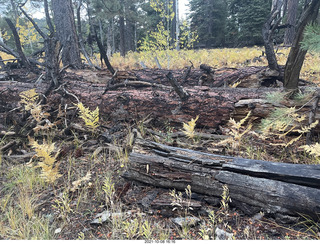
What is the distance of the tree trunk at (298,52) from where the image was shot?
2.87m

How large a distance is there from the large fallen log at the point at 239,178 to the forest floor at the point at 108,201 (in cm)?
11

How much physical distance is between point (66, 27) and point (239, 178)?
8209 mm

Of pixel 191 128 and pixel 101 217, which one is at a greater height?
pixel 191 128

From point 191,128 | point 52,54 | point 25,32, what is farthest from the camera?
point 25,32

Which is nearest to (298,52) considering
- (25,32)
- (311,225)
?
(311,225)

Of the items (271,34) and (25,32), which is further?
(25,32)

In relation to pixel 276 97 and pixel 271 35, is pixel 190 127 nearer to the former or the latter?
pixel 276 97

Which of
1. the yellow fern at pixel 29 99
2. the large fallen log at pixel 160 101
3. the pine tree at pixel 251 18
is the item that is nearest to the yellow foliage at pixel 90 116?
the large fallen log at pixel 160 101

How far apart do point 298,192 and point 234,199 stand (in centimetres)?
65

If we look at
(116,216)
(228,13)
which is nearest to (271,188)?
(116,216)

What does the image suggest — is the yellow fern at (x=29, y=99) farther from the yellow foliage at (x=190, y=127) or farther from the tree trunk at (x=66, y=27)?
the tree trunk at (x=66, y=27)

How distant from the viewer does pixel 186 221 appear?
2.06 metres
